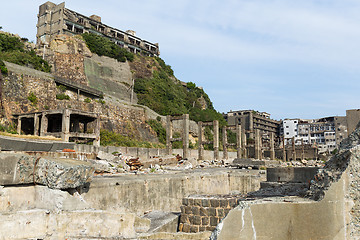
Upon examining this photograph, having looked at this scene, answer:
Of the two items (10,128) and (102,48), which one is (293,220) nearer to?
(10,128)

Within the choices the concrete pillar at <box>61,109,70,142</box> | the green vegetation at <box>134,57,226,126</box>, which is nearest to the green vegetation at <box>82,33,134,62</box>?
the green vegetation at <box>134,57,226,126</box>

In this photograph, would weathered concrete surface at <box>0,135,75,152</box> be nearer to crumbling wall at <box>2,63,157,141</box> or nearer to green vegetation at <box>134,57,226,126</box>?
crumbling wall at <box>2,63,157,141</box>

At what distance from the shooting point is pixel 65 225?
4.93 metres

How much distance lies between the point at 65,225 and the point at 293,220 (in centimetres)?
361

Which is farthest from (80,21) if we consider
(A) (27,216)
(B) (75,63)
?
(A) (27,216)

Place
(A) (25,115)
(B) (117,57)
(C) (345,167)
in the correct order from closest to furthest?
1. (C) (345,167)
2. (A) (25,115)
3. (B) (117,57)

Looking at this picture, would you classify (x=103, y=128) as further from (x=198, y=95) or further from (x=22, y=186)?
(x=198, y=95)

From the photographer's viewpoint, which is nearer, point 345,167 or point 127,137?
point 345,167

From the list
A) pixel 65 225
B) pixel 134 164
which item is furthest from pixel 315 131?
pixel 65 225

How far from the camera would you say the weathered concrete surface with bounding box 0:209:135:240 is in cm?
441

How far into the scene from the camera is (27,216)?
455 centimetres

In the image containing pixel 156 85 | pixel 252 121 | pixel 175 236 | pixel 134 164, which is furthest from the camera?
pixel 252 121

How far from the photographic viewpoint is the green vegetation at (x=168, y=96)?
1967 inches

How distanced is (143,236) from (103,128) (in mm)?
29240
